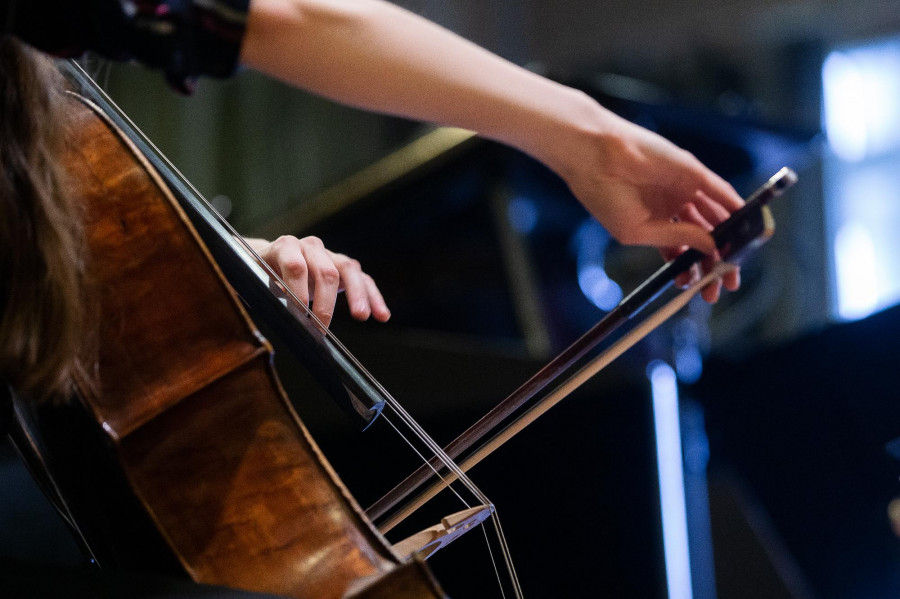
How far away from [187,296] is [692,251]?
1.04 feet

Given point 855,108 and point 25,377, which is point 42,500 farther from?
point 855,108

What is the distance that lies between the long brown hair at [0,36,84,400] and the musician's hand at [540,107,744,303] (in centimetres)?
28

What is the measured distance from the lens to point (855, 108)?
2.71m

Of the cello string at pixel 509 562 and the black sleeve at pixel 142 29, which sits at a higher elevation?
the black sleeve at pixel 142 29

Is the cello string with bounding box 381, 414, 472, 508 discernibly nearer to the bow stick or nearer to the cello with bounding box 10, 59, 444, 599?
the bow stick

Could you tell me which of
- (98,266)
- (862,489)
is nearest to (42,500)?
(98,266)

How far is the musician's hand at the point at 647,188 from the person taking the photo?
1.63 feet

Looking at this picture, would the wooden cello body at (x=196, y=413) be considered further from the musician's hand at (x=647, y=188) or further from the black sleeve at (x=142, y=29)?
the musician's hand at (x=647, y=188)

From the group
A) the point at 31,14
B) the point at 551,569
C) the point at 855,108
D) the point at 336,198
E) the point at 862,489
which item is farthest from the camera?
the point at 855,108

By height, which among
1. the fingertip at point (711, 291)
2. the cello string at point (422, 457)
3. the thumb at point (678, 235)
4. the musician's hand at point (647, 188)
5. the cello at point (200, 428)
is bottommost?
the cello string at point (422, 457)

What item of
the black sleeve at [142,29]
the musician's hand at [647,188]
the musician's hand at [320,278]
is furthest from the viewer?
the musician's hand at [320,278]

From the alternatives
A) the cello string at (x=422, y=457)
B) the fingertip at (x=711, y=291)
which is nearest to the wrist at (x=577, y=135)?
the fingertip at (x=711, y=291)

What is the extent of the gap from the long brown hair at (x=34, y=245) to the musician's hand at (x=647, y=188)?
0.92 feet

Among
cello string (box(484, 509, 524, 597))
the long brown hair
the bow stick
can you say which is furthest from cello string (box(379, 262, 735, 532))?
the long brown hair
